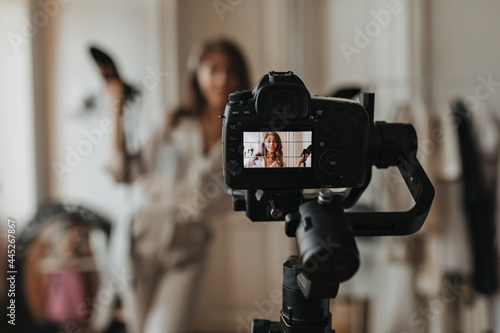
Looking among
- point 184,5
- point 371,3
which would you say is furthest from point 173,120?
point 371,3

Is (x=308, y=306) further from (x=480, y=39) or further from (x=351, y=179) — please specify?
(x=480, y=39)

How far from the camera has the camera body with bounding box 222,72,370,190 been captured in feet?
1.91

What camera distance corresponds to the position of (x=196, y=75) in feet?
5.88

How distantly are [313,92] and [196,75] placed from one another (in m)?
0.52

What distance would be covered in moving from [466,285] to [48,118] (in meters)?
1.73

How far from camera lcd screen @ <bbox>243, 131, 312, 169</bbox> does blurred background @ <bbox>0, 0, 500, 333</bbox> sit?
1.05 metres

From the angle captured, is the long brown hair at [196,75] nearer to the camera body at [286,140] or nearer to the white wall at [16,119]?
the white wall at [16,119]

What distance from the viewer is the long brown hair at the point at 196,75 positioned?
1.78 meters

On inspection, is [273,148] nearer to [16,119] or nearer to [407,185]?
[407,185]

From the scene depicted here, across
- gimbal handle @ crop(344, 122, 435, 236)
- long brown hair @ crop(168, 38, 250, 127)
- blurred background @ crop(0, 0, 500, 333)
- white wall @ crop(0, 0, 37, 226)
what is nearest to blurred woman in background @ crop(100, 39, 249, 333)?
long brown hair @ crop(168, 38, 250, 127)

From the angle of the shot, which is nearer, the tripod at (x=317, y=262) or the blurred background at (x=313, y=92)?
the tripod at (x=317, y=262)

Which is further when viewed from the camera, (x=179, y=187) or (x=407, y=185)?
(x=179, y=187)

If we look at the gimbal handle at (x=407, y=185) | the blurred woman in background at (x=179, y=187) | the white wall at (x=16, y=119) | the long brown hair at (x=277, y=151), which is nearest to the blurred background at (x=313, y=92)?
the white wall at (x=16, y=119)

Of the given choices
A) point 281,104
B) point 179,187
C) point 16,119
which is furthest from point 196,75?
point 281,104
